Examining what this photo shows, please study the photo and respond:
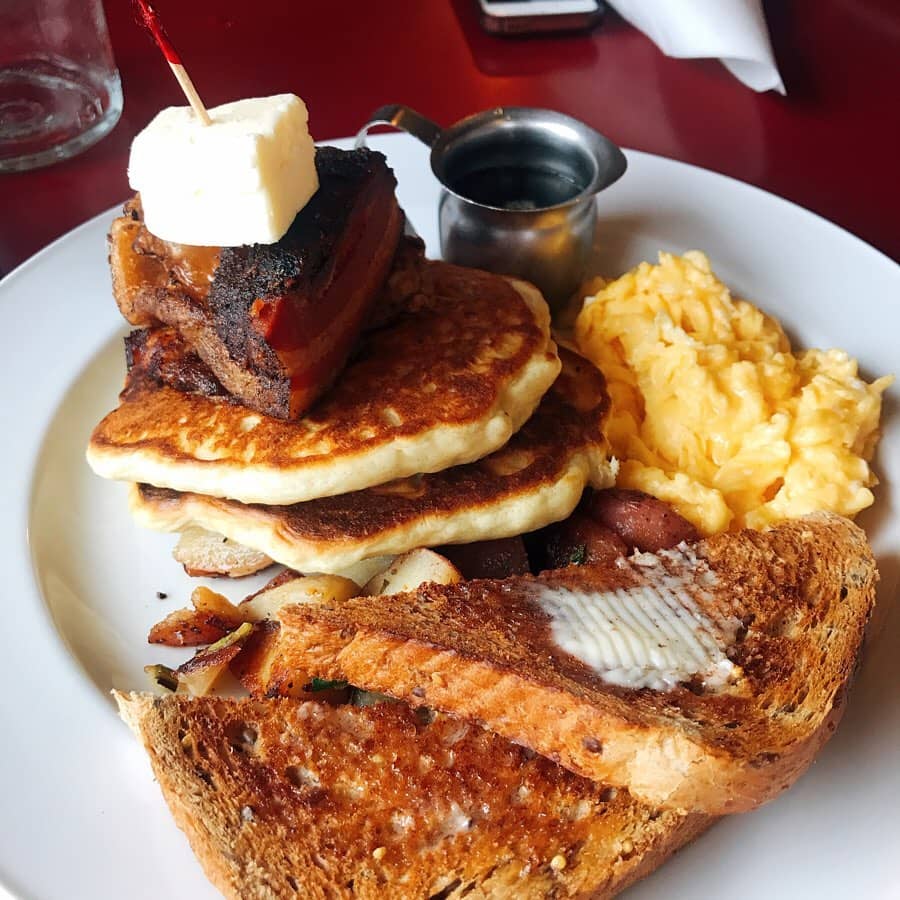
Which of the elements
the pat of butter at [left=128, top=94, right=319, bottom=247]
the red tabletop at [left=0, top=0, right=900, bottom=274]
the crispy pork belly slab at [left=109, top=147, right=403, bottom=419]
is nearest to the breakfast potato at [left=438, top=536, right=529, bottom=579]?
the crispy pork belly slab at [left=109, top=147, right=403, bottom=419]

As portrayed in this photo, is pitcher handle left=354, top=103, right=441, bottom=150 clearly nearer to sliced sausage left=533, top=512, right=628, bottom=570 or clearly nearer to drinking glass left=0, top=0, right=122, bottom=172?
sliced sausage left=533, top=512, right=628, bottom=570

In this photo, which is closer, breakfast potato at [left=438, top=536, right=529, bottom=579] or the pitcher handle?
breakfast potato at [left=438, top=536, right=529, bottom=579]

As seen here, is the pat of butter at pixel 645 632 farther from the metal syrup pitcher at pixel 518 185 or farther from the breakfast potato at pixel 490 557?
the metal syrup pitcher at pixel 518 185

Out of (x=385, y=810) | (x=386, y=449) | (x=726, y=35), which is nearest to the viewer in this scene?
(x=385, y=810)

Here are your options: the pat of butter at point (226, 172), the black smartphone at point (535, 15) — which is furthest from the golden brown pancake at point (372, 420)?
the black smartphone at point (535, 15)

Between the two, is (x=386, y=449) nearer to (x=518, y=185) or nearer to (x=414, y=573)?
(x=414, y=573)

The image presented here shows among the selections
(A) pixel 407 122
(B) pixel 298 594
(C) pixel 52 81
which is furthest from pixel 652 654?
(C) pixel 52 81
